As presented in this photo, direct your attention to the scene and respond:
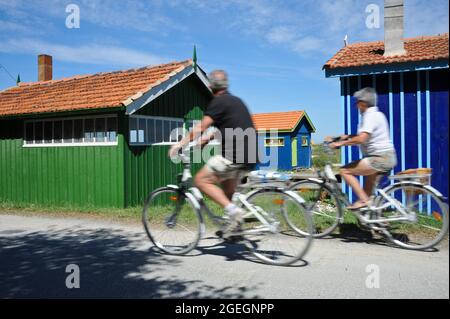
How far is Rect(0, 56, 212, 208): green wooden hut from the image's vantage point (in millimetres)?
10375

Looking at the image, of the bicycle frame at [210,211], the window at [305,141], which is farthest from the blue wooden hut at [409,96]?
the window at [305,141]

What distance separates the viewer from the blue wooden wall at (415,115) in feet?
26.8

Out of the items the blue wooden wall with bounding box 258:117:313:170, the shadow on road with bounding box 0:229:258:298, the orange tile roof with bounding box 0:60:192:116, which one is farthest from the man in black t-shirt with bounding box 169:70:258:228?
the blue wooden wall with bounding box 258:117:313:170

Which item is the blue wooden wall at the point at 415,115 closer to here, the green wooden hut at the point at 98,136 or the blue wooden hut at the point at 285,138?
the green wooden hut at the point at 98,136

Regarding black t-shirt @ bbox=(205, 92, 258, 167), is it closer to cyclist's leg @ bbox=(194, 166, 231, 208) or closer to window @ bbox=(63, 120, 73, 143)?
cyclist's leg @ bbox=(194, 166, 231, 208)

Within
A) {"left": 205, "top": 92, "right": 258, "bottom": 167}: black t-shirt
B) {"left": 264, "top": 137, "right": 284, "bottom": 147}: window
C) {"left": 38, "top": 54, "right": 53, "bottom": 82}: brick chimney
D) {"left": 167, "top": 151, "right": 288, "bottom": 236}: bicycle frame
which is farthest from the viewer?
{"left": 264, "top": 137, "right": 284, "bottom": 147}: window

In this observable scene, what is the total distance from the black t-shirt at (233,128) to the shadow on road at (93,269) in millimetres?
1399

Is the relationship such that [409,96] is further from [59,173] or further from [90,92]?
[59,173]

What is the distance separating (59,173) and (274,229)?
8.60 metres

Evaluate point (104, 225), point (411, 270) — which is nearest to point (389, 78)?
point (411, 270)

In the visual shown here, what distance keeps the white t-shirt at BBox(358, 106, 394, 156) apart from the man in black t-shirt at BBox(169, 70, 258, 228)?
4.65ft

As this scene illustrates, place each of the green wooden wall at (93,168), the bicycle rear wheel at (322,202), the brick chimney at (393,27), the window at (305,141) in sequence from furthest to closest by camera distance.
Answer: the window at (305,141) → the green wooden wall at (93,168) → the brick chimney at (393,27) → the bicycle rear wheel at (322,202)

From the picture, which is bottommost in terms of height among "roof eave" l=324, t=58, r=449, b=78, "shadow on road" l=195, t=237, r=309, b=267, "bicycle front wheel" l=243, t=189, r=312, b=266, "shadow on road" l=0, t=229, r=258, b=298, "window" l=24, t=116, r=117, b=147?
"shadow on road" l=0, t=229, r=258, b=298

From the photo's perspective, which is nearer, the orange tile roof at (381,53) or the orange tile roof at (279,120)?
the orange tile roof at (381,53)
